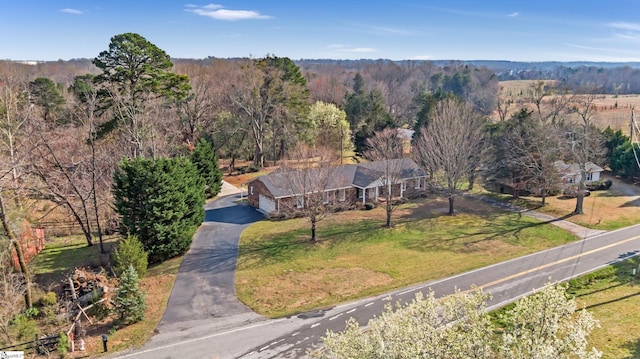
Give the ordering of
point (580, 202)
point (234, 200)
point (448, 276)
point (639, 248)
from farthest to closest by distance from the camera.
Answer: point (234, 200)
point (580, 202)
point (639, 248)
point (448, 276)

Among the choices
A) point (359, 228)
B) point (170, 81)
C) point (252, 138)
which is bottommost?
point (359, 228)

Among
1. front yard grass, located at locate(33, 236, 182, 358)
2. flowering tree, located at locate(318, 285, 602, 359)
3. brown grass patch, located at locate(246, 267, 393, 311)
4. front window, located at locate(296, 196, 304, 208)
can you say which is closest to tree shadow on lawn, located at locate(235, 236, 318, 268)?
brown grass patch, located at locate(246, 267, 393, 311)

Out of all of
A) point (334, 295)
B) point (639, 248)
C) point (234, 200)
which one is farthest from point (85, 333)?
point (639, 248)

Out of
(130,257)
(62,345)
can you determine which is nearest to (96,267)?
(130,257)

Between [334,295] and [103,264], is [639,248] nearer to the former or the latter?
[334,295]

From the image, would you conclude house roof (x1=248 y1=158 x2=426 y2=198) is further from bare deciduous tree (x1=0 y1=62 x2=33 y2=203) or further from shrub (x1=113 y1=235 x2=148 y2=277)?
bare deciduous tree (x1=0 y1=62 x2=33 y2=203)

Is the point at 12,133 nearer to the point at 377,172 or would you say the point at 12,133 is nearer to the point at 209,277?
the point at 209,277
